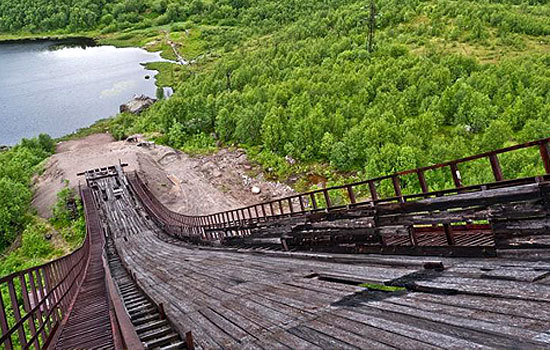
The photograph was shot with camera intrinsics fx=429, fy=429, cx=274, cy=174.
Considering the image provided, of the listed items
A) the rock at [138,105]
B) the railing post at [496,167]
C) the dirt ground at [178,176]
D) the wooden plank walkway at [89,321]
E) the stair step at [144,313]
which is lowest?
the wooden plank walkway at [89,321]

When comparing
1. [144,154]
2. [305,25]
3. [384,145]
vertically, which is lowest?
[384,145]

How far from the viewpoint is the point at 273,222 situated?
12930 mm

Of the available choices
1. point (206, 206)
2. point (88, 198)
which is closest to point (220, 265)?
point (206, 206)

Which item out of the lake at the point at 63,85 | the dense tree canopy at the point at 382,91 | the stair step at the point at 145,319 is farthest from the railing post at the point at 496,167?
the lake at the point at 63,85

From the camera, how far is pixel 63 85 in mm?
83250

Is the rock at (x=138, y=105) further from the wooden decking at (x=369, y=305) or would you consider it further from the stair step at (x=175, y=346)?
the stair step at (x=175, y=346)

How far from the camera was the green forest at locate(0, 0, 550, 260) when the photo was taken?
112 ft

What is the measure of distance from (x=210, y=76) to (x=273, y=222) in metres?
52.6

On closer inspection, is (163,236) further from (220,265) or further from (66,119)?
(66,119)

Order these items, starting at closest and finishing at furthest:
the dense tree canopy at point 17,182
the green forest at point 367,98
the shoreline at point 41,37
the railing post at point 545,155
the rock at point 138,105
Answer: the railing post at point 545,155
the dense tree canopy at point 17,182
the green forest at point 367,98
the rock at point 138,105
the shoreline at point 41,37

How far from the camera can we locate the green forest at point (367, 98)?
112 feet

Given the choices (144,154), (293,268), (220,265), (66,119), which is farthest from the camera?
(66,119)

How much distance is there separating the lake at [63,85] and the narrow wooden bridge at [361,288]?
59493 millimetres

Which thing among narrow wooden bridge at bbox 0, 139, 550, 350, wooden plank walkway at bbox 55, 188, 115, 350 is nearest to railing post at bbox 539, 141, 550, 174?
narrow wooden bridge at bbox 0, 139, 550, 350
